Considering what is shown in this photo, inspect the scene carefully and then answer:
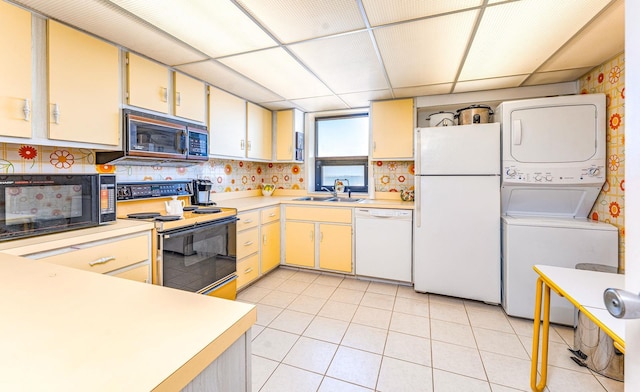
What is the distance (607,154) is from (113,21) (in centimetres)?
354

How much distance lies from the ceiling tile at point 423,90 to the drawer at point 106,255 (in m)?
2.63

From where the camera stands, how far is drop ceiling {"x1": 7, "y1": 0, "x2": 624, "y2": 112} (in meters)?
1.51

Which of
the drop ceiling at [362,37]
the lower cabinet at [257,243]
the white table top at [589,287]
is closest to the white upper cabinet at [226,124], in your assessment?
the drop ceiling at [362,37]

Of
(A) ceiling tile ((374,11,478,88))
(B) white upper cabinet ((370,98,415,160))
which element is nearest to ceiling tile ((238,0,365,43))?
(A) ceiling tile ((374,11,478,88))

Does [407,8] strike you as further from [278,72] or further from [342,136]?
[342,136]

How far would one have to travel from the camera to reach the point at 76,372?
1.43 feet

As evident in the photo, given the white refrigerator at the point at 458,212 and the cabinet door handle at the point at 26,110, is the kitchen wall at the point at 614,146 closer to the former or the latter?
the white refrigerator at the point at 458,212

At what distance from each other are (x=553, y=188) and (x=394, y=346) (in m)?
1.84

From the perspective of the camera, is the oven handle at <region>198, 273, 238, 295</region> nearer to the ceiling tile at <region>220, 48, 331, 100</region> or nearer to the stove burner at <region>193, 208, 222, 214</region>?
the stove burner at <region>193, 208, 222, 214</region>

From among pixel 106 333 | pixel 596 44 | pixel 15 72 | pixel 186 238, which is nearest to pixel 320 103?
pixel 186 238

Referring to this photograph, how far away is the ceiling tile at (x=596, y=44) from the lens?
62.2 inches

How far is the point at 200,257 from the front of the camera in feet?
7.13

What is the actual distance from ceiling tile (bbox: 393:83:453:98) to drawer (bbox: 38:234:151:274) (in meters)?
2.63

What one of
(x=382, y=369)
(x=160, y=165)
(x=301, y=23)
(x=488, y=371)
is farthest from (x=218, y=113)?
(x=488, y=371)
